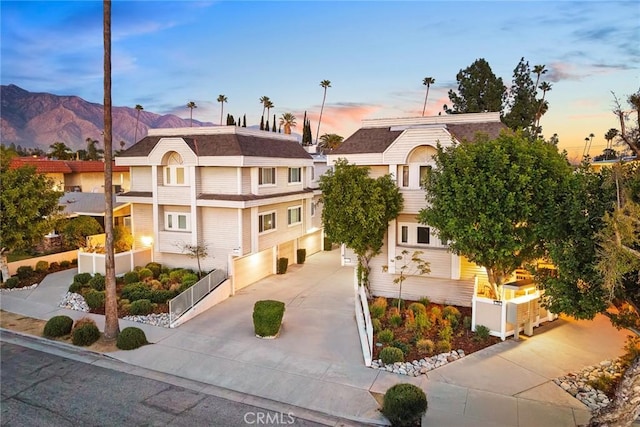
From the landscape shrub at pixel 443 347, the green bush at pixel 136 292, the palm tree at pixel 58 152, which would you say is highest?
the palm tree at pixel 58 152

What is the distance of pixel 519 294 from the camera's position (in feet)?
52.2

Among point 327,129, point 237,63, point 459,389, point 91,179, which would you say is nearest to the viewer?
point 459,389

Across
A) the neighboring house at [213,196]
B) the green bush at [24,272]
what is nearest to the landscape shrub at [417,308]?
Result: the neighboring house at [213,196]

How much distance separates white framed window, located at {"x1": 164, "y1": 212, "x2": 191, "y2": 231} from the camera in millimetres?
22844

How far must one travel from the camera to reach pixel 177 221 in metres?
23.1

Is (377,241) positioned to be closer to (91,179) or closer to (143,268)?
(143,268)

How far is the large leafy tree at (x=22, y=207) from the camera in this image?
20328 millimetres

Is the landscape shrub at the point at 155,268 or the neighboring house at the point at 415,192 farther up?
the neighboring house at the point at 415,192

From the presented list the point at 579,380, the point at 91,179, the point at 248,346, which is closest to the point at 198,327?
the point at 248,346

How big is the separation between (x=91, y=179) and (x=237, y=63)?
72.5ft

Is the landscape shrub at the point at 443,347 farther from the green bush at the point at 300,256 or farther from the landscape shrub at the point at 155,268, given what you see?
the green bush at the point at 300,256

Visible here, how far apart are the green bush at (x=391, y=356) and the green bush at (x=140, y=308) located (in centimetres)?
1042

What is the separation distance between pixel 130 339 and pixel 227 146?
36.1ft

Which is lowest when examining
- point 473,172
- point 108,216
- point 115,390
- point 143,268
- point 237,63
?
point 115,390
